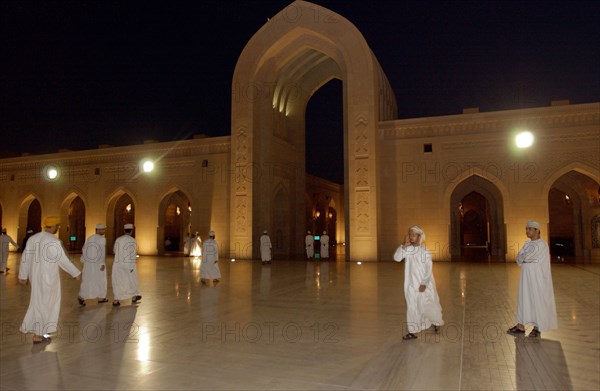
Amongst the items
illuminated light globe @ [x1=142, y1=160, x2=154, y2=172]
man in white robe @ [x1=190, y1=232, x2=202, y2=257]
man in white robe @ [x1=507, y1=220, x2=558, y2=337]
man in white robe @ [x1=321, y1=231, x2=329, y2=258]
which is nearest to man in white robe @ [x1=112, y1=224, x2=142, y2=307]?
man in white robe @ [x1=507, y1=220, x2=558, y2=337]

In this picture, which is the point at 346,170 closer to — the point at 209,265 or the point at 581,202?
the point at 209,265

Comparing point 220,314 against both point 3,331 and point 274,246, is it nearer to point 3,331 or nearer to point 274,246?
point 3,331

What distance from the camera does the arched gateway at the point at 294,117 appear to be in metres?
15.9

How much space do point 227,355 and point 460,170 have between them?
13.6m

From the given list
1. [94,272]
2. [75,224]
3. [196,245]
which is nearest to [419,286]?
[94,272]

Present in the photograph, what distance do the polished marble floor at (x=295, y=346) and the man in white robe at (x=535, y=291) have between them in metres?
0.19

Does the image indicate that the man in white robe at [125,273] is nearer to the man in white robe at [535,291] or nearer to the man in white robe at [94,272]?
the man in white robe at [94,272]

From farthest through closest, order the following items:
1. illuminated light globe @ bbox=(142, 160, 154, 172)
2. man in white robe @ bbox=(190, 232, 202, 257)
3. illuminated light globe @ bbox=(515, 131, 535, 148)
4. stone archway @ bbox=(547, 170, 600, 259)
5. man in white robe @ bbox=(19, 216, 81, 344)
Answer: illuminated light globe @ bbox=(142, 160, 154, 172) → man in white robe @ bbox=(190, 232, 202, 257) → stone archway @ bbox=(547, 170, 600, 259) → illuminated light globe @ bbox=(515, 131, 535, 148) → man in white robe @ bbox=(19, 216, 81, 344)

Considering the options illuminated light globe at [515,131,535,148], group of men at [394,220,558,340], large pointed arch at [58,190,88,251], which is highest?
illuminated light globe at [515,131,535,148]

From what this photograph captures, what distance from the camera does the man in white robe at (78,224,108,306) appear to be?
7258 mm

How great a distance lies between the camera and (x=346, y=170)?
1659 centimetres

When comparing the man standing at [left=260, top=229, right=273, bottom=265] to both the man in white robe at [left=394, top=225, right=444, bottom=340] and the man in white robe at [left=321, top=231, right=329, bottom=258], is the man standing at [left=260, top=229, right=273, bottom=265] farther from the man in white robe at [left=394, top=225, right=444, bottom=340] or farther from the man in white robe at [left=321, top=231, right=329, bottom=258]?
the man in white robe at [left=394, top=225, right=444, bottom=340]

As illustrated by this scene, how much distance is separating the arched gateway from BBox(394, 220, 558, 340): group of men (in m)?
10.3

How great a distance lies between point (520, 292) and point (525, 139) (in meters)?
11.4
